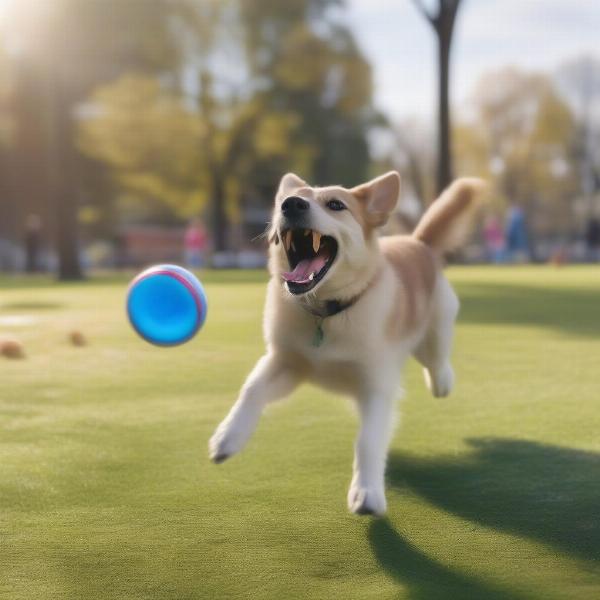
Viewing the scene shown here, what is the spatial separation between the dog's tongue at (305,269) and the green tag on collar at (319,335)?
9.9 inches

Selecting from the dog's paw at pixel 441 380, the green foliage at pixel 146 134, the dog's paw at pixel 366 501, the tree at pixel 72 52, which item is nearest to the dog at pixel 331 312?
the dog's paw at pixel 366 501

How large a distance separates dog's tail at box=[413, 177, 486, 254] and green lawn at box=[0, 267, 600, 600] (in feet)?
3.21

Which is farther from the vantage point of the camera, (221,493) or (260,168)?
(260,168)

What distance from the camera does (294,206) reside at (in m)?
3.69

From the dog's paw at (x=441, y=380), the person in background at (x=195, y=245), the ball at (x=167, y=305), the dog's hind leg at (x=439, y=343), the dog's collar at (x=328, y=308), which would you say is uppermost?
the dog's collar at (x=328, y=308)

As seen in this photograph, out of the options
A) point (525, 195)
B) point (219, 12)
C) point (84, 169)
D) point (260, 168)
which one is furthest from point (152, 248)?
point (525, 195)

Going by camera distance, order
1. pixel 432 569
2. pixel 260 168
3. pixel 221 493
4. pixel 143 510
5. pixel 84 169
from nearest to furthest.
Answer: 1. pixel 432 569
2. pixel 143 510
3. pixel 221 493
4. pixel 260 168
5. pixel 84 169

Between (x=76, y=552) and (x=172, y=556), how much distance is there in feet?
1.05

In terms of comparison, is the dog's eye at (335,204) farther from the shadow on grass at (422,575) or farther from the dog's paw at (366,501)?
the shadow on grass at (422,575)

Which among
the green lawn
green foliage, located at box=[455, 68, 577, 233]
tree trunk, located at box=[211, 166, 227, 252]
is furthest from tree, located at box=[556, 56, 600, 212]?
the green lawn

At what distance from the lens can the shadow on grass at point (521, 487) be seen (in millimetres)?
3150

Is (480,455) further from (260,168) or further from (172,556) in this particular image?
(260,168)

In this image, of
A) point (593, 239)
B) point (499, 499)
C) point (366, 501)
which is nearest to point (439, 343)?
point (499, 499)

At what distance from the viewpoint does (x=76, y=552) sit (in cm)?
297
